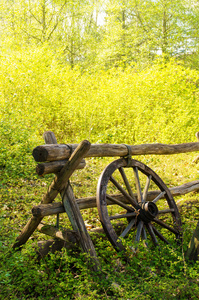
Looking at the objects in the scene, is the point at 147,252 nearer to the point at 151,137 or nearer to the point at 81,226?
the point at 81,226

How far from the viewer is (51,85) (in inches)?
341

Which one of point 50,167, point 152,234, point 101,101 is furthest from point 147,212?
point 101,101

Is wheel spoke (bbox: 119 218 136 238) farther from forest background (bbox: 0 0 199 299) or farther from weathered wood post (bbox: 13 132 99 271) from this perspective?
weathered wood post (bbox: 13 132 99 271)

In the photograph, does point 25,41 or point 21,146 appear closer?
point 21,146

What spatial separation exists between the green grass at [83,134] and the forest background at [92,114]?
25mm

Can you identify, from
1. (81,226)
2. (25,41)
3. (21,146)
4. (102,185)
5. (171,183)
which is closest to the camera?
(81,226)

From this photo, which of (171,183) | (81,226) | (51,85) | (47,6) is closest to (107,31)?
(47,6)

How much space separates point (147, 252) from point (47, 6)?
13765mm

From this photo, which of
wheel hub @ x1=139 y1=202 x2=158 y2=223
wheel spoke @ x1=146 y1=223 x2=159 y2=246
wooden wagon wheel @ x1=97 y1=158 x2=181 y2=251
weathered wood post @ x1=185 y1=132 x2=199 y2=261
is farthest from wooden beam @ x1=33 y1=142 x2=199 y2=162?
weathered wood post @ x1=185 y1=132 x2=199 y2=261

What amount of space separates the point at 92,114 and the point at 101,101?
0.60 meters

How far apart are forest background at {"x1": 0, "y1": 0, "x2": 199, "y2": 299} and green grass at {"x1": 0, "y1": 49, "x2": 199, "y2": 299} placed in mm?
25

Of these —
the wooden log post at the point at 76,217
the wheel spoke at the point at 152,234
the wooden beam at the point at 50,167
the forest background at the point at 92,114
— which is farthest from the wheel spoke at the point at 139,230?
the wooden beam at the point at 50,167

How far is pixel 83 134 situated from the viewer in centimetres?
856

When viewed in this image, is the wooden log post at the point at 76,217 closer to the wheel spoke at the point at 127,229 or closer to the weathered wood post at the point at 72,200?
the weathered wood post at the point at 72,200
